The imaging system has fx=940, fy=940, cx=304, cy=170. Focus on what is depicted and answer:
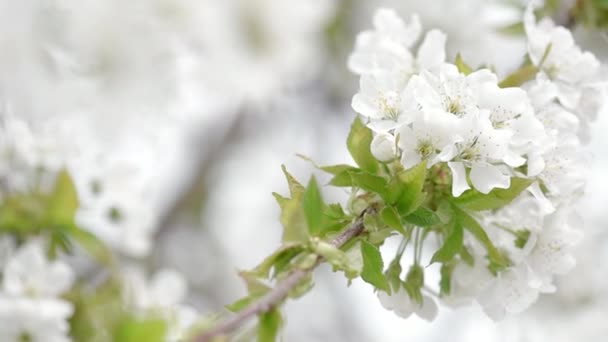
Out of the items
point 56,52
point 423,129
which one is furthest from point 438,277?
point 56,52

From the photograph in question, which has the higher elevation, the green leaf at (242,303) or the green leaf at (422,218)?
the green leaf at (242,303)

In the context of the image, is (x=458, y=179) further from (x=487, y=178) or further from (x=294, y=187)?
(x=294, y=187)

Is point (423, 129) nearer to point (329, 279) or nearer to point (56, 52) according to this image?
point (56, 52)

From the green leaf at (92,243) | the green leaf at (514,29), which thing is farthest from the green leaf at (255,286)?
Result: the green leaf at (514,29)

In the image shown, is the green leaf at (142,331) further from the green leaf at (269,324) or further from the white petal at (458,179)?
the white petal at (458,179)

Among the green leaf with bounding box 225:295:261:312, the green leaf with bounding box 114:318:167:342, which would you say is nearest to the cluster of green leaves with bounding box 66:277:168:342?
the green leaf with bounding box 114:318:167:342

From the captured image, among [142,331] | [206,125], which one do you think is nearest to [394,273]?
[142,331]

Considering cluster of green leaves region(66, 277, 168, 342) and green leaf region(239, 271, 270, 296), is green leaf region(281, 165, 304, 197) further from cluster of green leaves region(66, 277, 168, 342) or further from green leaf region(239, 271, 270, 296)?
cluster of green leaves region(66, 277, 168, 342)

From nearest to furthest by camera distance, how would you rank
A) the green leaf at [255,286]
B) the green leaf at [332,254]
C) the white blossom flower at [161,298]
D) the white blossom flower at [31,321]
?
the green leaf at [332,254], the green leaf at [255,286], the white blossom flower at [31,321], the white blossom flower at [161,298]
